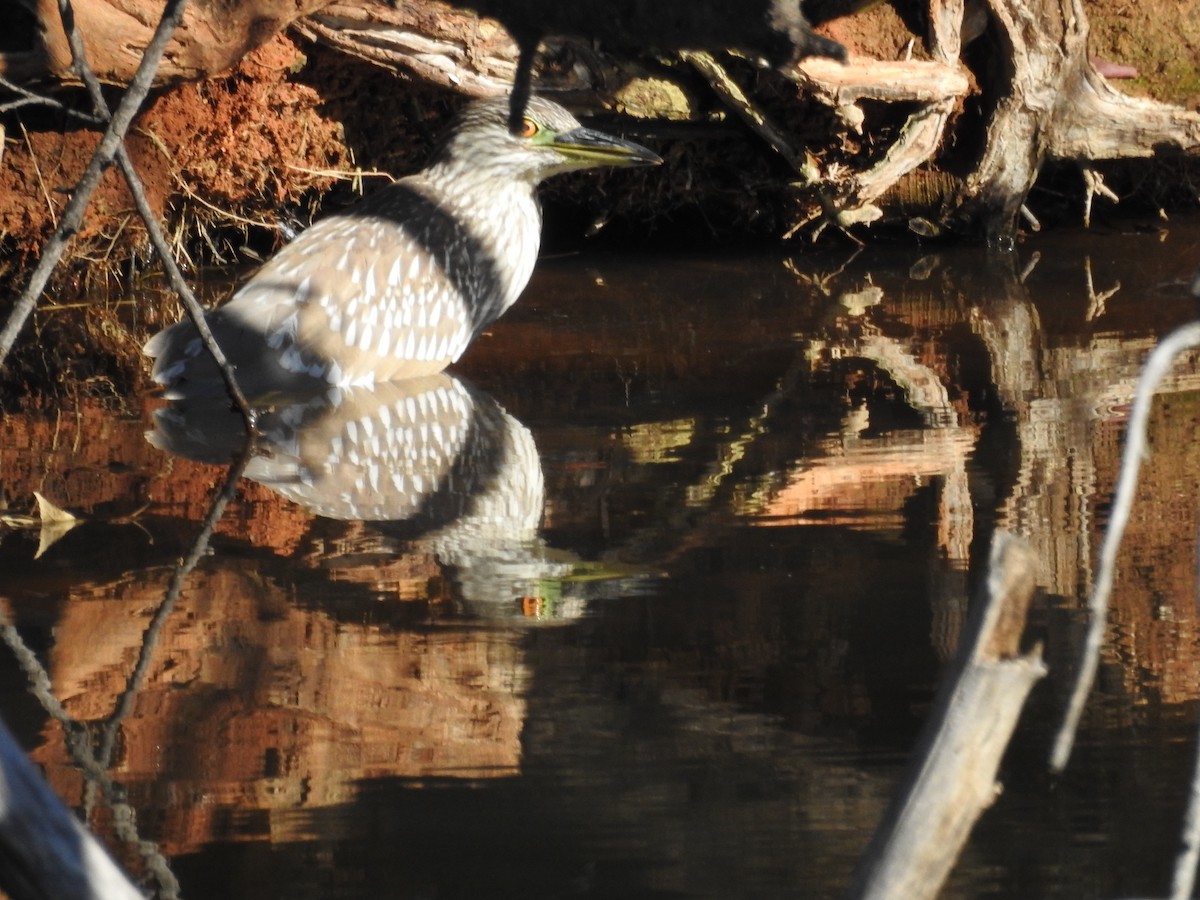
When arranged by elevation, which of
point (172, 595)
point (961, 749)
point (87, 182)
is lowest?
point (961, 749)

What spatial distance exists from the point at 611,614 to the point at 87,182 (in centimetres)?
152

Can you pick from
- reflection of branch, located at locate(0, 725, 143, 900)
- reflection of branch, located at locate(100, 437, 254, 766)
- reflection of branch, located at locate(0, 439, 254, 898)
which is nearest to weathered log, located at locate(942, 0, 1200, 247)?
reflection of branch, located at locate(100, 437, 254, 766)

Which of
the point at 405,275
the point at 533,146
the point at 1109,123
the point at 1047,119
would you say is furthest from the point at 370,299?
the point at 1109,123

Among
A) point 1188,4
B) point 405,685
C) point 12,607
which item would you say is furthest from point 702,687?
point 1188,4

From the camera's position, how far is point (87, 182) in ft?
11.2

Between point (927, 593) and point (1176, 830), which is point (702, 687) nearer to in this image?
point (927, 593)

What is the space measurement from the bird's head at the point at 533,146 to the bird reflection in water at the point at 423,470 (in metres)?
1.03

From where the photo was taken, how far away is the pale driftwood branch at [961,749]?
154 cm

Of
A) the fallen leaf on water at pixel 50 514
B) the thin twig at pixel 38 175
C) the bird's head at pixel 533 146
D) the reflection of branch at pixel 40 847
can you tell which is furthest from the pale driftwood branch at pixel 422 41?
the reflection of branch at pixel 40 847

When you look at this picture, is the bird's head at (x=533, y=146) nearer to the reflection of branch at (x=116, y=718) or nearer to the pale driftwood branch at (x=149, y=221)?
the pale driftwood branch at (x=149, y=221)

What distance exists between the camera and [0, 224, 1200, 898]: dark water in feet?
8.87

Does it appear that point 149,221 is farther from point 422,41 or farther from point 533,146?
point 422,41

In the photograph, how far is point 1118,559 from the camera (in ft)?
12.9

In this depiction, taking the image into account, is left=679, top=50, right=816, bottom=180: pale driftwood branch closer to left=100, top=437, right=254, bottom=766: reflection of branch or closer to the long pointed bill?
the long pointed bill
